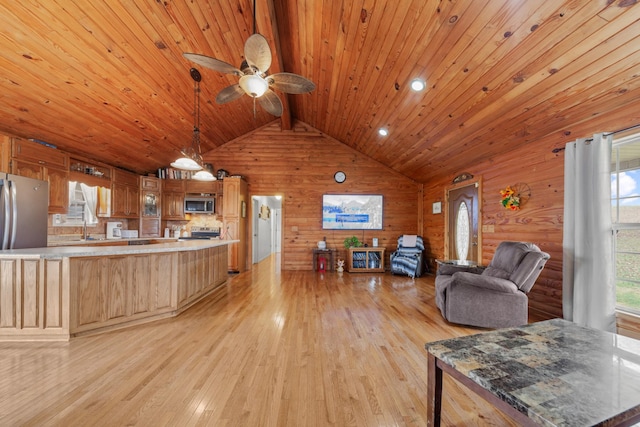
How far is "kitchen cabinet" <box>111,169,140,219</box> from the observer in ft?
17.4

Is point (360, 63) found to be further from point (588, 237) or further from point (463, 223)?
point (463, 223)

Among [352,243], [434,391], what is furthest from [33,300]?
[352,243]

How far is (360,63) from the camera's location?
3402 millimetres

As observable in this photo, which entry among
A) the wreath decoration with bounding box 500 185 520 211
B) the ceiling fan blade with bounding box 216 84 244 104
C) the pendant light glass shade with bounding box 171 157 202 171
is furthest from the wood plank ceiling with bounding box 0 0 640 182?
the pendant light glass shade with bounding box 171 157 202 171

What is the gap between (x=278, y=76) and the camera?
2475mm

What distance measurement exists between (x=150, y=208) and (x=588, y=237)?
7372 millimetres

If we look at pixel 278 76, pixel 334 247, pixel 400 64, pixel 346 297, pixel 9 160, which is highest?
pixel 400 64

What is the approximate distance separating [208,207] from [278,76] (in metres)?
4.34

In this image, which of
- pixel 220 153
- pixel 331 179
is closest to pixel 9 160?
pixel 220 153

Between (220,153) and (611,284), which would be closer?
(611,284)

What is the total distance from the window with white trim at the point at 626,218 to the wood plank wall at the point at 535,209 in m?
0.46

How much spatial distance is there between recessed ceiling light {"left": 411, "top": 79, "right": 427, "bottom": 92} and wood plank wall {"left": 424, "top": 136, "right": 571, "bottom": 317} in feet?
5.51

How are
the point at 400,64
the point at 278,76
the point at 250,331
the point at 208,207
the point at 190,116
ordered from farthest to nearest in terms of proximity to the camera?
the point at 208,207 → the point at 190,116 → the point at 400,64 → the point at 250,331 → the point at 278,76

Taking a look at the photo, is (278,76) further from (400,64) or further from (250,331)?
(250,331)
